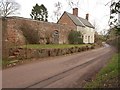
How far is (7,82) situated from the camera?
11578 mm

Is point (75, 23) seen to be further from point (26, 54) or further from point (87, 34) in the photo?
point (26, 54)

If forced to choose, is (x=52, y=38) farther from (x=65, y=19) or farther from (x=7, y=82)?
(x=7, y=82)

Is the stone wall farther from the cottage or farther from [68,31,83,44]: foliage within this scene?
the cottage

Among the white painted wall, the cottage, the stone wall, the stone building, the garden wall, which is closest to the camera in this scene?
the garden wall

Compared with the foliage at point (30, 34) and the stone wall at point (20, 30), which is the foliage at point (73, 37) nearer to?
the stone wall at point (20, 30)

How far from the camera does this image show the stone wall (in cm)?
2667

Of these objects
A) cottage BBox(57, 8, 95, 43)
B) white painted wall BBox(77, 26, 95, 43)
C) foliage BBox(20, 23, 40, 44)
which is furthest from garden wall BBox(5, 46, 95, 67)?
white painted wall BBox(77, 26, 95, 43)

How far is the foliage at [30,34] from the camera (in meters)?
30.0

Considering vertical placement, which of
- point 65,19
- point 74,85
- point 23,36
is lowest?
point 74,85

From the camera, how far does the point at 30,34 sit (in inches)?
1220

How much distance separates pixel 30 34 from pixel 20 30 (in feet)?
6.91

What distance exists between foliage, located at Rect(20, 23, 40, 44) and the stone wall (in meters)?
0.19

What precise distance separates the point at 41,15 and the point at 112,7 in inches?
2187

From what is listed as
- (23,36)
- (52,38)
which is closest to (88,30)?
(52,38)
